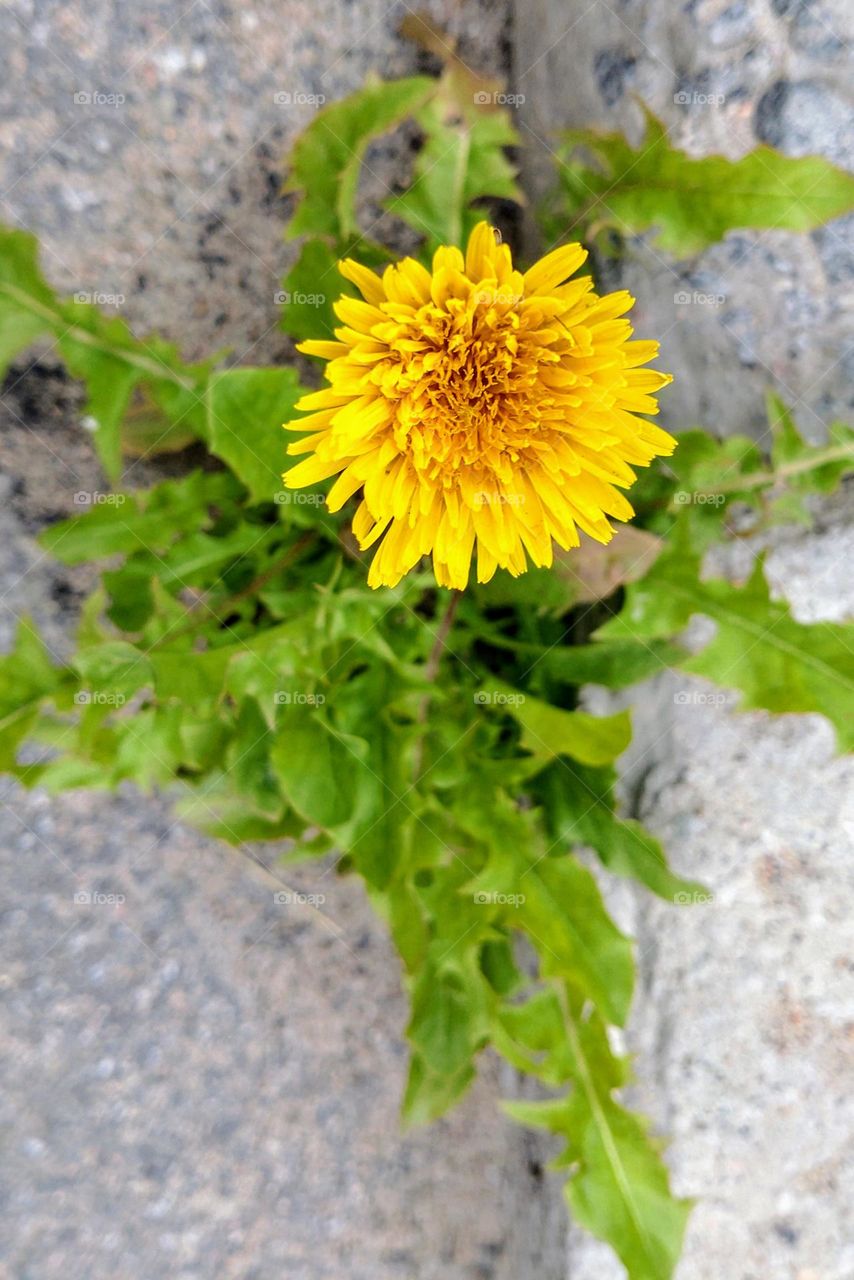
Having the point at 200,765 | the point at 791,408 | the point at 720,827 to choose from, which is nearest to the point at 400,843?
the point at 200,765

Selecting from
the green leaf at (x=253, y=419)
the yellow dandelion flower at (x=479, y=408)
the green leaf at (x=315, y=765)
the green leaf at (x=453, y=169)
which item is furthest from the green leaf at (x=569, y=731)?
the green leaf at (x=453, y=169)

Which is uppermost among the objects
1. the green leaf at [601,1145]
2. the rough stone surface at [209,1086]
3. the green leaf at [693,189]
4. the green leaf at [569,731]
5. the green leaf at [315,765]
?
the green leaf at [693,189]

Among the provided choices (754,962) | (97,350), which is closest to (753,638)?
(754,962)

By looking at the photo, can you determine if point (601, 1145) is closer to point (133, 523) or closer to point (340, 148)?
point (133, 523)

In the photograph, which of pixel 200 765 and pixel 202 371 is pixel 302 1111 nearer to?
pixel 200 765

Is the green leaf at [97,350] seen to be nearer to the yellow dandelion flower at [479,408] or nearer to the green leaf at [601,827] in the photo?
the yellow dandelion flower at [479,408]

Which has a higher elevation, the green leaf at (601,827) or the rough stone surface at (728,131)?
the rough stone surface at (728,131)

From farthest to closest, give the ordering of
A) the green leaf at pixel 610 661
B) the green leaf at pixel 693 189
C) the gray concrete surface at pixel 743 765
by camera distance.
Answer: the green leaf at pixel 610 661
the gray concrete surface at pixel 743 765
the green leaf at pixel 693 189
